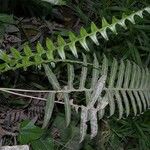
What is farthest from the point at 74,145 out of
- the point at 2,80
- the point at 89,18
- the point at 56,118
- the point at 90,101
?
the point at 89,18

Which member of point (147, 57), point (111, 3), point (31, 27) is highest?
point (111, 3)

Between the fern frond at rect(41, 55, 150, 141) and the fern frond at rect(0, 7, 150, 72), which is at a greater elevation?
the fern frond at rect(0, 7, 150, 72)

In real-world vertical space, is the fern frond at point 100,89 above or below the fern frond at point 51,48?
below

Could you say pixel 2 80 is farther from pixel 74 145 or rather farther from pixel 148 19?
pixel 148 19

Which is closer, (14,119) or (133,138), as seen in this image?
(14,119)

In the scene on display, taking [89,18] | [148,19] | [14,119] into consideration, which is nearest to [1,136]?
[14,119]

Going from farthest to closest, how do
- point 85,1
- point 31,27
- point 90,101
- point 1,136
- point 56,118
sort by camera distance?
point 85,1 < point 31,27 < point 56,118 < point 1,136 < point 90,101

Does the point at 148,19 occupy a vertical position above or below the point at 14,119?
above

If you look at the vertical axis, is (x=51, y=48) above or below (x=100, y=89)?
above

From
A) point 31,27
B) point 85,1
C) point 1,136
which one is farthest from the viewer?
point 85,1
